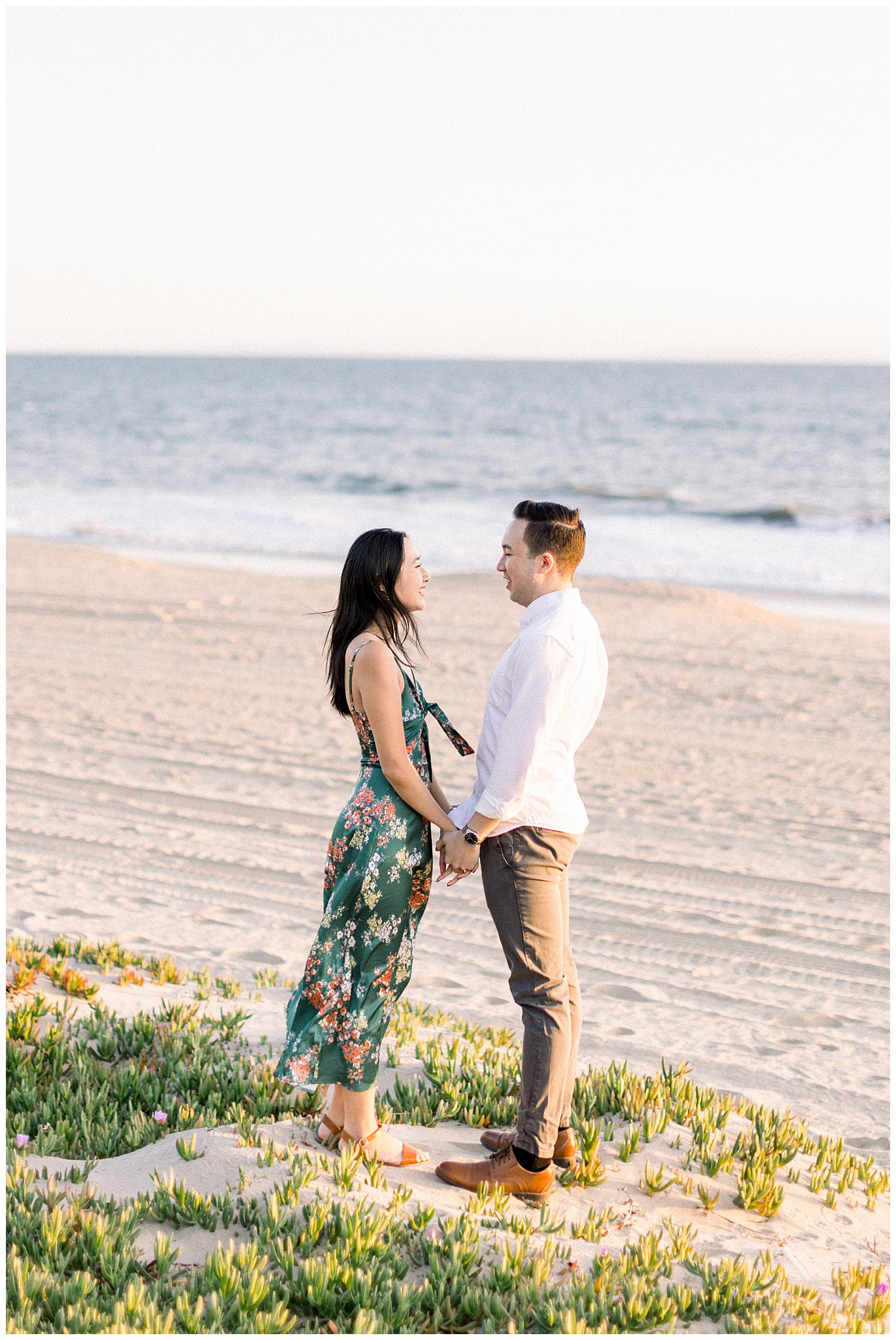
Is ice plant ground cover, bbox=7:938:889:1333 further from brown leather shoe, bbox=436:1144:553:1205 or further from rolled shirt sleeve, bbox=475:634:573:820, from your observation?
rolled shirt sleeve, bbox=475:634:573:820

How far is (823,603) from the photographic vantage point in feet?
63.0

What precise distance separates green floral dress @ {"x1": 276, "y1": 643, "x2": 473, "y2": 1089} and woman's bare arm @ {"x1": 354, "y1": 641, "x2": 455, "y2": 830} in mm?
59

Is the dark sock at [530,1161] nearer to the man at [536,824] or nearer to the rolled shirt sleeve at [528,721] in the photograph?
the man at [536,824]

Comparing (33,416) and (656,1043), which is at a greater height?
(33,416)

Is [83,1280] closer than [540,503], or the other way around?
[83,1280]

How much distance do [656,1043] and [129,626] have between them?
1129 cm

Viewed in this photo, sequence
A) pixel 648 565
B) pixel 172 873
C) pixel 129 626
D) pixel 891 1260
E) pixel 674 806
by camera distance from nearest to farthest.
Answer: pixel 891 1260, pixel 172 873, pixel 674 806, pixel 129 626, pixel 648 565

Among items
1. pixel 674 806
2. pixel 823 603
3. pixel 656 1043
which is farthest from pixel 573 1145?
pixel 823 603

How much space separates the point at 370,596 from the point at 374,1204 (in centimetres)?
188

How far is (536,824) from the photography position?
12.3 feet

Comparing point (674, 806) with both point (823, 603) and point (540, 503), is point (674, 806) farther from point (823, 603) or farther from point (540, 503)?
point (823, 603)

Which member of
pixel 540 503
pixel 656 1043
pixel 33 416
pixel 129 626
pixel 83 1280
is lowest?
pixel 656 1043

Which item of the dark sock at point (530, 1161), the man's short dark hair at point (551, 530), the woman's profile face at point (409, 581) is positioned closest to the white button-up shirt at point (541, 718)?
the man's short dark hair at point (551, 530)

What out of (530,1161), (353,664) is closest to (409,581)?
(353,664)
